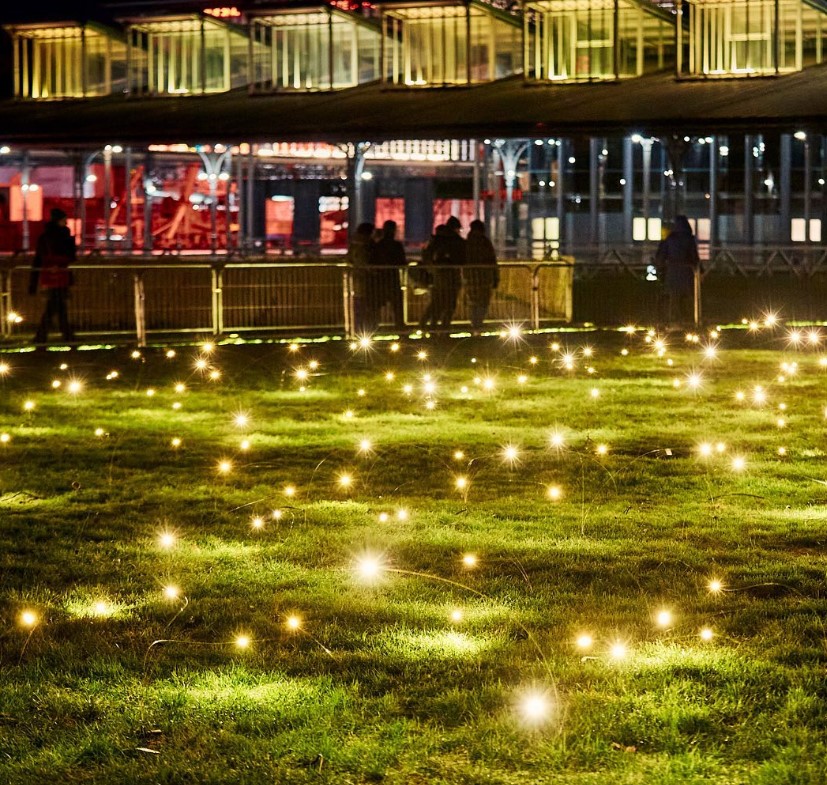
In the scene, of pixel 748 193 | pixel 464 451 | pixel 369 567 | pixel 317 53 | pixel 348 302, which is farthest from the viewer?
pixel 748 193

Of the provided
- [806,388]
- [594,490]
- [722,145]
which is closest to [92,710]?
[594,490]

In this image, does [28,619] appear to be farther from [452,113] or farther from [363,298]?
[452,113]

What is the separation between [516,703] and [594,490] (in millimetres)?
4477

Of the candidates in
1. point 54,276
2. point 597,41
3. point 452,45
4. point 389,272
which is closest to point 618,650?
point 54,276

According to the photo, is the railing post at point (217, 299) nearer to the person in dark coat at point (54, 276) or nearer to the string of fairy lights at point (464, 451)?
the string of fairy lights at point (464, 451)

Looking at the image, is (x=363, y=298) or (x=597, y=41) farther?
(x=597, y=41)

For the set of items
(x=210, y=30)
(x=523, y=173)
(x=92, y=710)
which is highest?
(x=210, y=30)

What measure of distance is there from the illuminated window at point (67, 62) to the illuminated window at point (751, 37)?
50.2 ft

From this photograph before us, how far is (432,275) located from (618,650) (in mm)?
16810

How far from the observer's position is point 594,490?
10031 millimetres

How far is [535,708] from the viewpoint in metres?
5.58

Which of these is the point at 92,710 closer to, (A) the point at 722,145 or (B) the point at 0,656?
(B) the point at 0,656

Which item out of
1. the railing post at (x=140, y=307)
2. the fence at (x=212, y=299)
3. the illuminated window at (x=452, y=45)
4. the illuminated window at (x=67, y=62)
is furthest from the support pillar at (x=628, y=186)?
the railing post at (x=140, y=307)

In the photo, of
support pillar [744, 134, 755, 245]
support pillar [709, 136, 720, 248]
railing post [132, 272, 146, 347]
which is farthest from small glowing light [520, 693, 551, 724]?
support pillar [709, 136, 720, 248]
